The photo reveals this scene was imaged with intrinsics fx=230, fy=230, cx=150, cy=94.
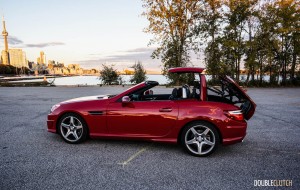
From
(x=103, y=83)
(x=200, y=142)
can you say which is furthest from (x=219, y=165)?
(x=103, y=83)

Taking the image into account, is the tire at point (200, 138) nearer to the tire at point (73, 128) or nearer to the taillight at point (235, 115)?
the taillight at point (235, 115)

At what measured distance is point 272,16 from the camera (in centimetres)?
2511

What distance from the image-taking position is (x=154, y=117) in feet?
14.6

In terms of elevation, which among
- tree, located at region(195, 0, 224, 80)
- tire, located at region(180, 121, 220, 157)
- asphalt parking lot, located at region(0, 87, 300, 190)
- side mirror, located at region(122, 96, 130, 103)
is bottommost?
asphalt parking lot, located at region(0, 87, 300, 190)

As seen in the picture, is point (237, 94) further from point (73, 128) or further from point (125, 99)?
point (73, 128)

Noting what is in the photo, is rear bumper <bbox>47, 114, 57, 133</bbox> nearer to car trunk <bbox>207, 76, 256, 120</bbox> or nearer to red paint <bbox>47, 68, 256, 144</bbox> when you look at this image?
red paint <bbox>47, 68, 256, 144</bbox>

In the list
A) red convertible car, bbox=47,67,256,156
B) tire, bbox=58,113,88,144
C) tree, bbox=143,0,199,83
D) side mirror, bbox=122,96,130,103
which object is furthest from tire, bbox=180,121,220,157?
tree, bbox=143,0,199,83

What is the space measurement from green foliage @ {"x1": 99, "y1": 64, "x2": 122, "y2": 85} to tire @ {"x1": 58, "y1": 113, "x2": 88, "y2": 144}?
2353cm

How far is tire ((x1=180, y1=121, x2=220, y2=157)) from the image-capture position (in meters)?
4.27

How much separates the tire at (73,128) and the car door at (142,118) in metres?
0.62

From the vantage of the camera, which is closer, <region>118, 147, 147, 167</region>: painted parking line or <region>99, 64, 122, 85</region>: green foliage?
<region>118, 147, 147, 167</region>: painted parking line

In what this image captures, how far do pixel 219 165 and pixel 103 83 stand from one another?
84.6ft

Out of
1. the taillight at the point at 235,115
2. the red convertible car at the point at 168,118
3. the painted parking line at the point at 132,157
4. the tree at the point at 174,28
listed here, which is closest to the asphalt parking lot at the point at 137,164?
the painted parking line at the point at 132,157

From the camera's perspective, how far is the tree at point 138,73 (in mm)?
26922
